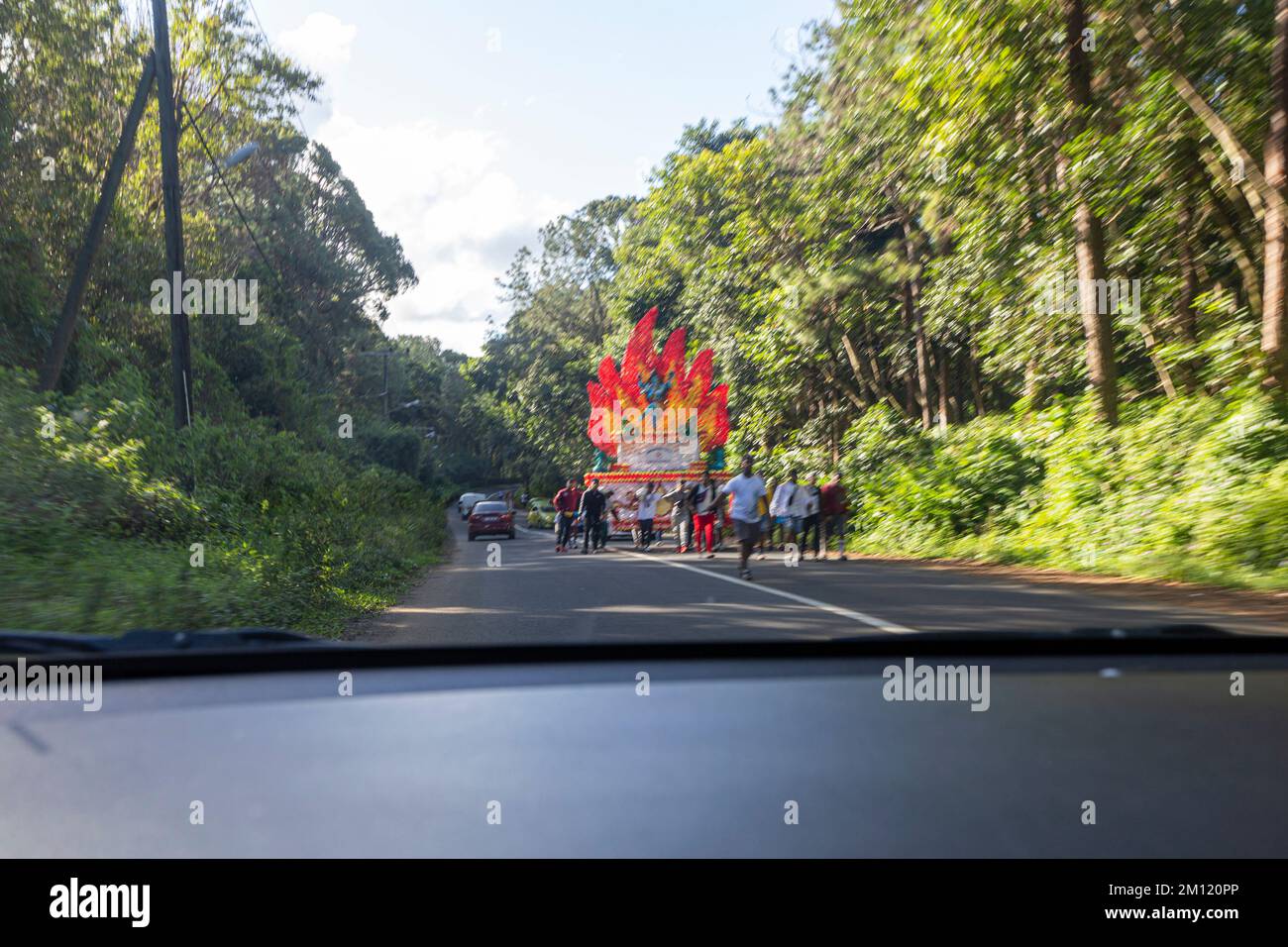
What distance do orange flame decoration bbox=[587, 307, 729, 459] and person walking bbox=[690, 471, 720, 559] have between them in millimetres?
11348

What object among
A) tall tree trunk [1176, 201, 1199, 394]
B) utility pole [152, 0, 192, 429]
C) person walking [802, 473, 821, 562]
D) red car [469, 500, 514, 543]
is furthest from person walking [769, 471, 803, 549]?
red car [469, 500, 514, 543]

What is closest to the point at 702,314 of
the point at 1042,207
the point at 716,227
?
the point at 716,227

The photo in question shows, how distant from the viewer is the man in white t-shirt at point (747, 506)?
15.9 meters

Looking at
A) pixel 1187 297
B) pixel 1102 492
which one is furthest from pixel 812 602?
pixel 1187 297

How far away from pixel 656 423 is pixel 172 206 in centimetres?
2219

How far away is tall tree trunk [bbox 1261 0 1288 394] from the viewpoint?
13.9 m

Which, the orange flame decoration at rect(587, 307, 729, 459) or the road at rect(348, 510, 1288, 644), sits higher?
the orange flame decoration at rect(587, 307, 729, 459)

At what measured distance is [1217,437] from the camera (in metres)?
14.7

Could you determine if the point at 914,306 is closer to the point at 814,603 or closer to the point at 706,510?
the point at 706,510

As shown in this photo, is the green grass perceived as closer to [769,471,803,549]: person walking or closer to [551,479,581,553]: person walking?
[551,479,581,553]: person walking

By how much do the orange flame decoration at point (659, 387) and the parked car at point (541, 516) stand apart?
45.6ft

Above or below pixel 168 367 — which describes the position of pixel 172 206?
above

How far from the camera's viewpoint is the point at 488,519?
134ft

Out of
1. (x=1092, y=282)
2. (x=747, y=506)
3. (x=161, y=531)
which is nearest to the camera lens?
(x=161, y=531)
